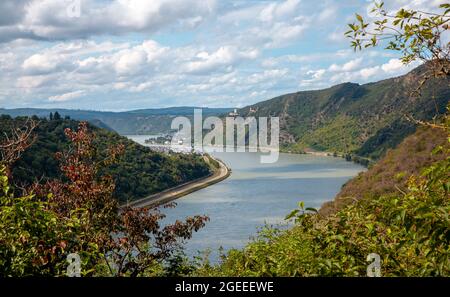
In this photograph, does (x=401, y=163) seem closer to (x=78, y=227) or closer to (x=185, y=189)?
(x=185, y=189)

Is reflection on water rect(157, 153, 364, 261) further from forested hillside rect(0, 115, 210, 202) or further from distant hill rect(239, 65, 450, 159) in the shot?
distant hill rect(239, 65, 450, 159)

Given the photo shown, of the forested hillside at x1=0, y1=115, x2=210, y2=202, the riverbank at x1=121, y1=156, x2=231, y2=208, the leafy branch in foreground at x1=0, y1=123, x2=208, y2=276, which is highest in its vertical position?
the leafy branch in foreground at x1=0, y1=123, x2=208, y2=276

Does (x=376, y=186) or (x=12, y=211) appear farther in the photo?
(x=376, y=186)

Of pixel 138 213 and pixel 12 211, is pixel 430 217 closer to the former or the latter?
pixel 12 211

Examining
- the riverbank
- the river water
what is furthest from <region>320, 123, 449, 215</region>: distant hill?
the riverbank

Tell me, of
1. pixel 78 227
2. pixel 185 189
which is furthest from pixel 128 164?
pixel 78 227

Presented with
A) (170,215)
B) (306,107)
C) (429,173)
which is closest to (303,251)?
(429,173)
